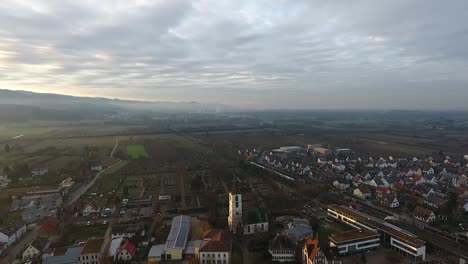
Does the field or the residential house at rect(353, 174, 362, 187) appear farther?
the residential house at rect(353, 174, 362, 187)

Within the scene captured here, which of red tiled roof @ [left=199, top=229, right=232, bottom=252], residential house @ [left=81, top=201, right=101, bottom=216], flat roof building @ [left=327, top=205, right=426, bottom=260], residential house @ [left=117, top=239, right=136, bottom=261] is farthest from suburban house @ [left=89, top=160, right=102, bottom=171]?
flat roof building @ [left=327, top=205, right=426, bottom=260]

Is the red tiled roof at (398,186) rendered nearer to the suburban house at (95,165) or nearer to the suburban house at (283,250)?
the suburban house at (283,250)

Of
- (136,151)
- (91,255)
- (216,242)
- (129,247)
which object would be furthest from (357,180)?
(136,151)

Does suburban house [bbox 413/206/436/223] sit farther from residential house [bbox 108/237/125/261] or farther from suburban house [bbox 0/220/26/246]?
suburban house [bbox 0/220/26/246]

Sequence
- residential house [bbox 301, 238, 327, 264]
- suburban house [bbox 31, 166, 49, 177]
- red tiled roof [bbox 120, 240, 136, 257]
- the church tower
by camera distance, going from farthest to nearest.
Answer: suburban house [bbox 31, 166, 49, 177]
the church tower
red tiled roof [bbox 120, 240, 136, 257]
residential house [bbox 301, 238, 327, 264]

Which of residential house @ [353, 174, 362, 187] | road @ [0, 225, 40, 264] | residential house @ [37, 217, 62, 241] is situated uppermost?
residential house @ [353, 174, 362, 187]

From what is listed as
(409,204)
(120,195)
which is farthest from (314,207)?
(120,195)

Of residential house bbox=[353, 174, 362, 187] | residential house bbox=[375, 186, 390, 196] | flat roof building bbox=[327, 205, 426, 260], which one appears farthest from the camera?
residential house bbox=[353, 174, 362, 187]
